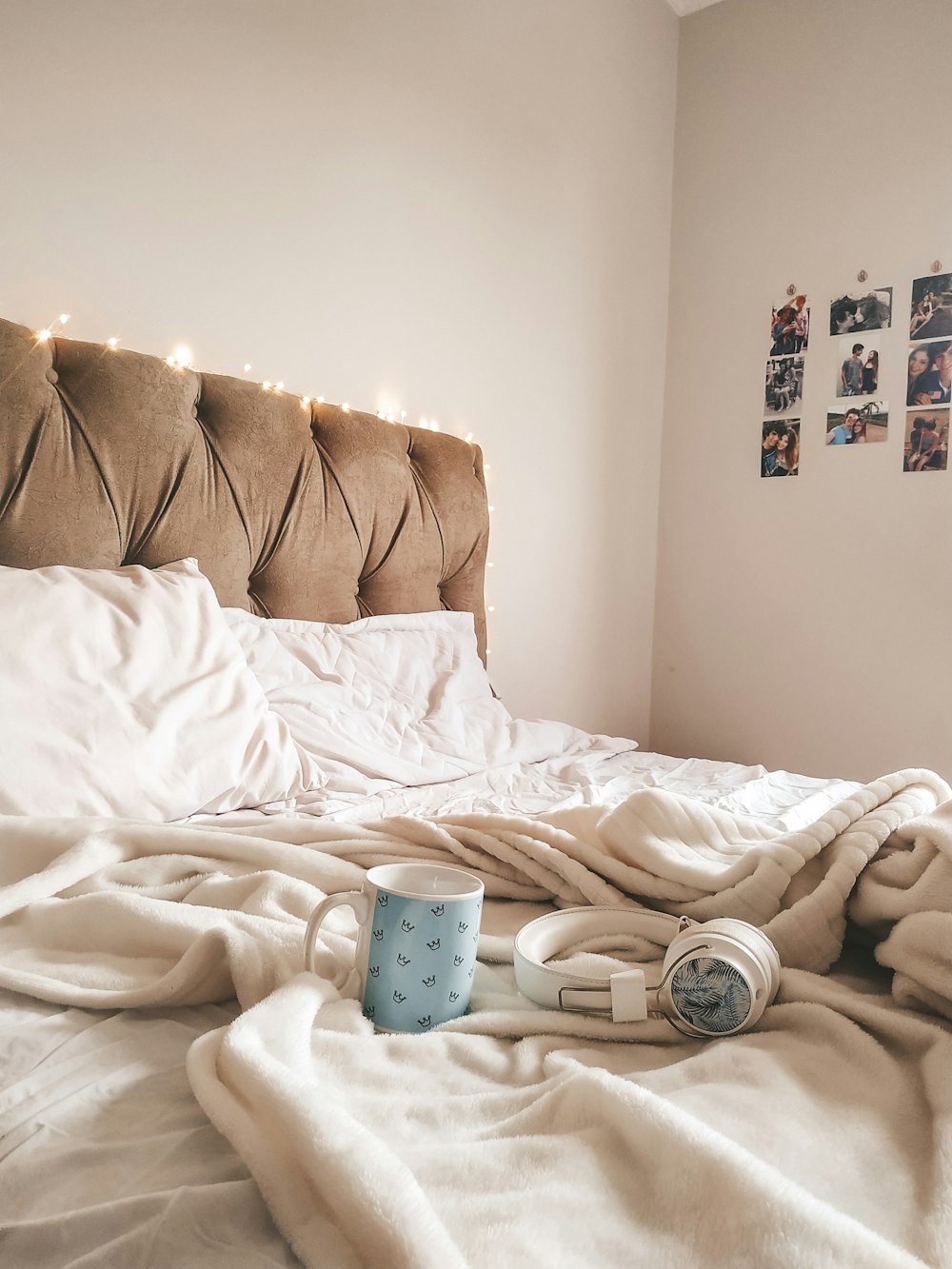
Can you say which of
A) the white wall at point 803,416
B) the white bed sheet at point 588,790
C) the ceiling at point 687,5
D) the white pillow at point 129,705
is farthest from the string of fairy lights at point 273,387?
the ceiling at point 687,5

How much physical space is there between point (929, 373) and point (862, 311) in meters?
0.26

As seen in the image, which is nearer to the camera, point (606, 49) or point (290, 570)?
point (290, 570)

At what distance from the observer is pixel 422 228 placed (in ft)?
6.56

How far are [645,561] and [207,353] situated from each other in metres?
1.62

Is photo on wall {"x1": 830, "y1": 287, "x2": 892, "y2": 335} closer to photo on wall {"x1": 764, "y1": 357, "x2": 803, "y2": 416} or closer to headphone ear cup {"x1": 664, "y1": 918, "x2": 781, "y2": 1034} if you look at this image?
photo on wall {"x1": 764, "y1": 357, "x2": 803, "y2": 416}

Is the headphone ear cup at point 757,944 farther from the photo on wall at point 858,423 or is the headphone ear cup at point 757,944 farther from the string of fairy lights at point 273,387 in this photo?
the photo on wall at point 858,423

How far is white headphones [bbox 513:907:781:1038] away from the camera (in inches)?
21.9

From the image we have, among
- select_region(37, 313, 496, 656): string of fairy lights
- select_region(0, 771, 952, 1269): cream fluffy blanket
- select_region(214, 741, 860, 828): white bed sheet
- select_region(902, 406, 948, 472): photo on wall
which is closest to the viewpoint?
select_region(0, 771, 952, 1269): cream fluffy blanket

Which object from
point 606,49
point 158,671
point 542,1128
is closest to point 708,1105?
point 542,1128

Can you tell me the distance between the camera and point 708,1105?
47cm

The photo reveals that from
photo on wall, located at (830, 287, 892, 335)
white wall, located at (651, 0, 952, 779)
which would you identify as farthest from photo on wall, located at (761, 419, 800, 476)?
photo on wall, located at (830, 287, 892, 335)

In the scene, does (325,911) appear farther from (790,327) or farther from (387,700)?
(790,327)

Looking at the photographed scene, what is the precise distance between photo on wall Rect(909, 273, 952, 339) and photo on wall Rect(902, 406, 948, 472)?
206mm

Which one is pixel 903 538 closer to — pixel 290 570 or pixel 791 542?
pixel 791 542
